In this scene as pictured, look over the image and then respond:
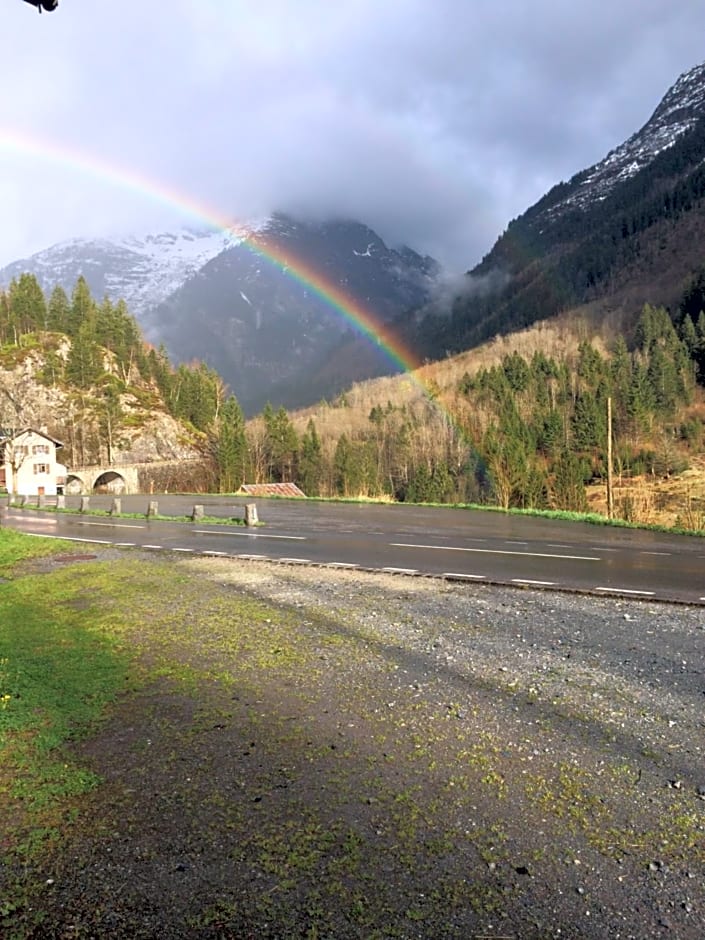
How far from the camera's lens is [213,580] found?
11250 mm

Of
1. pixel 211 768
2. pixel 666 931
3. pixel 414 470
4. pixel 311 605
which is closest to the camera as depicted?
pixel 666 931

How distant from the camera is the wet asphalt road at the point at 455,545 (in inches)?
442

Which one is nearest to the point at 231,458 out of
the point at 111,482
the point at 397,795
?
the point at 111,482

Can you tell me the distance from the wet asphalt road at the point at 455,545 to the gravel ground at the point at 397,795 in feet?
13.5

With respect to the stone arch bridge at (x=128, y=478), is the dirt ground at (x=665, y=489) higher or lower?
lower

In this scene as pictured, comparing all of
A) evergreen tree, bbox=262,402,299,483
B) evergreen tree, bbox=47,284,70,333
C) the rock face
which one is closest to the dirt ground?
evergreen tree, bbox=262,402,299,483

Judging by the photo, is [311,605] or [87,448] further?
[87,448]

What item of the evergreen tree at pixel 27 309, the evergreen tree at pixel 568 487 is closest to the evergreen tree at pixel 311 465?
the evergreen tree at pixel 568 487

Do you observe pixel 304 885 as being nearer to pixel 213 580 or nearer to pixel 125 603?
pixel 125 603

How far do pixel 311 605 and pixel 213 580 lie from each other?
9.54 feet

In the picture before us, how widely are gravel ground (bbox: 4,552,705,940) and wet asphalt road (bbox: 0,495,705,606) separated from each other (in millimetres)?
4107

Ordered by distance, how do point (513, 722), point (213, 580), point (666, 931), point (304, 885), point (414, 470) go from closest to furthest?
point (666, 931) < point (304, 885) < point (513, 722) < point (213, 580) < point (414, 470)

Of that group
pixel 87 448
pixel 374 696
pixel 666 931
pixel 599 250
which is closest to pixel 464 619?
pixel 374 696

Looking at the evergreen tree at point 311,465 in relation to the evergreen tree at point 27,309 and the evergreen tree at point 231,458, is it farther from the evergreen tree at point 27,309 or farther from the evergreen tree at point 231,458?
the evergreen tree at point 27,309
